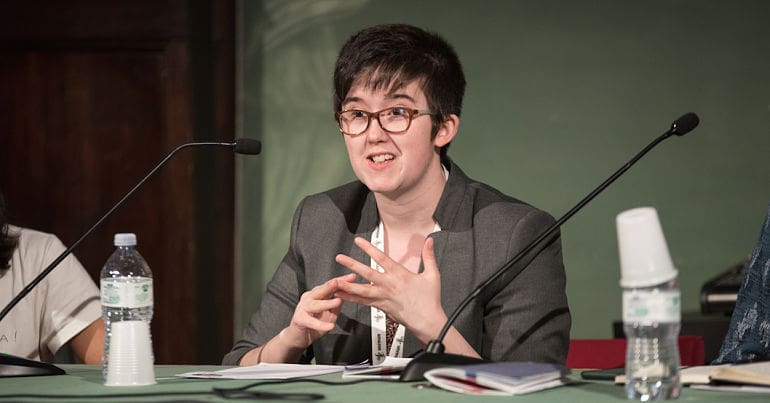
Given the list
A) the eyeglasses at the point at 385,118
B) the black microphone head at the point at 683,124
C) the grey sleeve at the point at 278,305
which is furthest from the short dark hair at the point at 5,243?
the black microphone head at the point at 683,124

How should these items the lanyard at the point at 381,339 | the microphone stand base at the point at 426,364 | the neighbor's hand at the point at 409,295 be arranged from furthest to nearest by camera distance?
the lanyard at the point at 381,339
the neighbor's hand at the point at 409,295
the microphone stand base at the point at 426,364

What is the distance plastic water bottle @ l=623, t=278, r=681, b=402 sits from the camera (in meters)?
1.55

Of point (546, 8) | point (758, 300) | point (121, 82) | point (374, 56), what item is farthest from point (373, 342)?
point (546, 8)

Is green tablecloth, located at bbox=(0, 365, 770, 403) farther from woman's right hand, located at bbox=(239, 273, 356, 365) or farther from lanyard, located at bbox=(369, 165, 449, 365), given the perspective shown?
lanyard, located at bbox=(369, 165, 449, 365)

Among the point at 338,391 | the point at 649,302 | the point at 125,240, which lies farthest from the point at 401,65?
the point at 649,302

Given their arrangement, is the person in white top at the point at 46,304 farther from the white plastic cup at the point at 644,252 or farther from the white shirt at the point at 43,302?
the white plastic cup at the point at 644,252

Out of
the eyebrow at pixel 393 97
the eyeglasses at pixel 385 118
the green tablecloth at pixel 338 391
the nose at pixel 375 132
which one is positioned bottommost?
the green tablecloth at pixel 338 391

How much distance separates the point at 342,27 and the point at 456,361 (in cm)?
312

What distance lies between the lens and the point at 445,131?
2555 mm

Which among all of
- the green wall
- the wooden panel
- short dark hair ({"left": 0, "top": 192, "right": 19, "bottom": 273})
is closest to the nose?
short dark hair ({"left": 0, "top": 192, "right": 19, "bottom": 273})

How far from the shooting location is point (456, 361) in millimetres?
1816

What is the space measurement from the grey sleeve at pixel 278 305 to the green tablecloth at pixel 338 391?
20.4 inches

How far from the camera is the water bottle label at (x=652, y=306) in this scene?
1.54 meters

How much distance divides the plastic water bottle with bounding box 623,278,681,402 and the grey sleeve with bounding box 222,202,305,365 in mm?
1082
